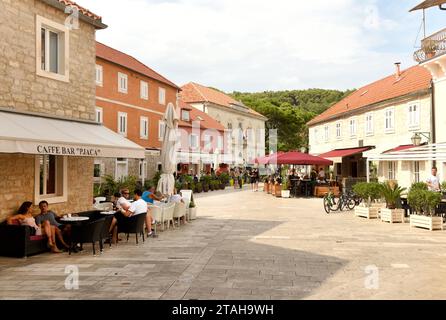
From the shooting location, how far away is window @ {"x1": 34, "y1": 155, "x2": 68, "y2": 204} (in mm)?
11680

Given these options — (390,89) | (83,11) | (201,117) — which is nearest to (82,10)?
(83,11)

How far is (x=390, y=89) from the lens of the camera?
93.2 feet

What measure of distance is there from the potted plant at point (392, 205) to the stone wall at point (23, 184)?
10318 millimetres

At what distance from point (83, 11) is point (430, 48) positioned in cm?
1574

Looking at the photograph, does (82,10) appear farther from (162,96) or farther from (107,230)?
(162,96)

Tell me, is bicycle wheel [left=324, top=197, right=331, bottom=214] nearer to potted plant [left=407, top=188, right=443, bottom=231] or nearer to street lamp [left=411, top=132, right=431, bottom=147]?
potted plant [left=407, top=188, right=443, bottom=231]

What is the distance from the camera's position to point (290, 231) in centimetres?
1345

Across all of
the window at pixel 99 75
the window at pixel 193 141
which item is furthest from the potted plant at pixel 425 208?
the window at pixel 193 141

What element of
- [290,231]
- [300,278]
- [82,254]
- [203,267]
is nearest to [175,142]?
[290,231]

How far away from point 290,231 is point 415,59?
13.0m

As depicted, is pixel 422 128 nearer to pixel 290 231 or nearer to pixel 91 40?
pixel 290 231

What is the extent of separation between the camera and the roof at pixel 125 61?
30.3 m

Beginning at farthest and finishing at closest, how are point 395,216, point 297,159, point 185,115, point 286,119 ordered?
point 286,119 < point 185,115 < point 297,159 < point 395,216

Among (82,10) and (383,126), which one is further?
(383,126)
